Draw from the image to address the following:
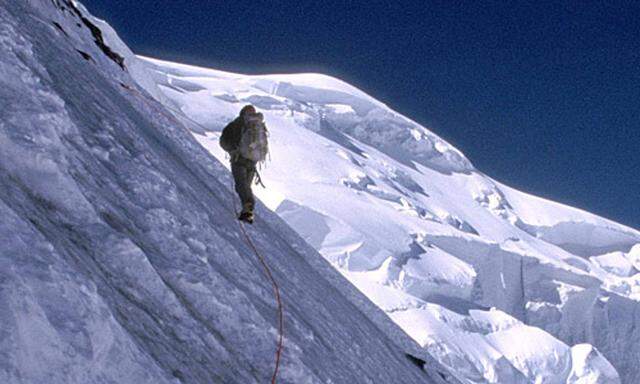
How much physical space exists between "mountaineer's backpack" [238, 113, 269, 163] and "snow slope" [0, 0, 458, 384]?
0.65 m

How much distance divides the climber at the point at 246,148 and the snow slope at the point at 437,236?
1398 cm

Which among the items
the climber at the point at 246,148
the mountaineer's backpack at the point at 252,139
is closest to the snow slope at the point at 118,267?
the climber at the point at 246,148

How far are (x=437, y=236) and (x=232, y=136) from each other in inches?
2988

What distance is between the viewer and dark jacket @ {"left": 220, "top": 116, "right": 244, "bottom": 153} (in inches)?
343

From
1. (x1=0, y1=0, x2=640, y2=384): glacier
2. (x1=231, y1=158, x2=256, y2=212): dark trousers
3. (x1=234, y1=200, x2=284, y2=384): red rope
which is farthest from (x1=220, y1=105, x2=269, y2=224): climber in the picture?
(x1=234, y1=200, x2=284, y2=384): red rope

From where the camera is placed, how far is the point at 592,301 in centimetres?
8694

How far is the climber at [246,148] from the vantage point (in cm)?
860

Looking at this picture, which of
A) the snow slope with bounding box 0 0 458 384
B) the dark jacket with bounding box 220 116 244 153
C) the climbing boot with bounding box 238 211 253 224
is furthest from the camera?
the dark jacket with bounding box 220 116 244 153

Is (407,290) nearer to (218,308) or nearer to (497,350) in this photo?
(497,350)

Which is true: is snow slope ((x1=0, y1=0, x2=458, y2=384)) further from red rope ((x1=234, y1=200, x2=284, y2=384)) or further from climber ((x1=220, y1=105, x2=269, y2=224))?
climber ((x1=220, y1=105, x2=269, y2=224))

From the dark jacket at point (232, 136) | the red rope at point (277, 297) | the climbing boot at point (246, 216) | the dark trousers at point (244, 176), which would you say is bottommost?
the red rope at point (277, 297)

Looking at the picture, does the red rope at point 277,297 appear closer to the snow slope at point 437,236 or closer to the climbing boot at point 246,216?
the climbing boot at point 246,216

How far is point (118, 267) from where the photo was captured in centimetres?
380

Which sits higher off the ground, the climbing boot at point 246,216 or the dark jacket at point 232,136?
the dark jacket at point 232,136
